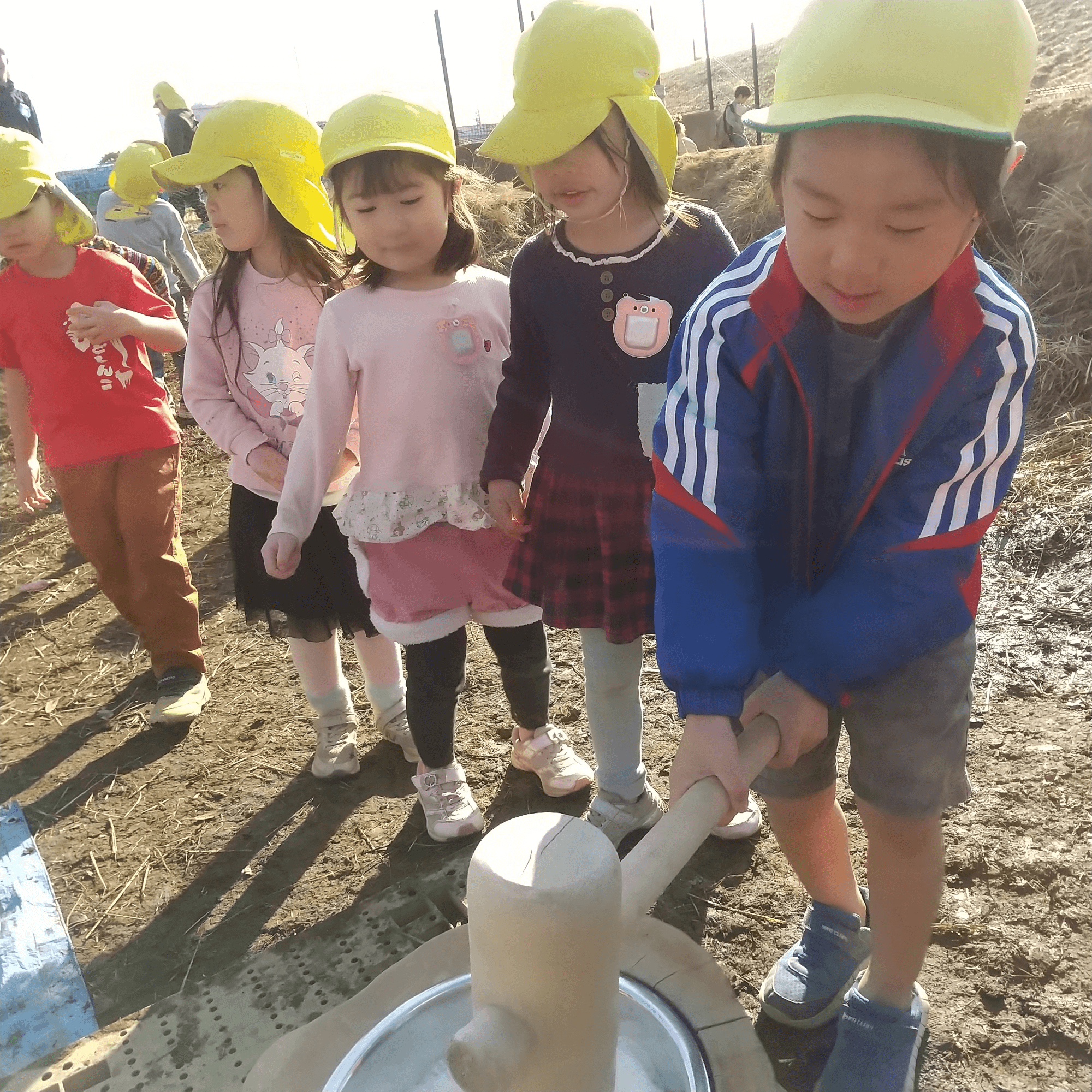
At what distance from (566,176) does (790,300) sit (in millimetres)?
634

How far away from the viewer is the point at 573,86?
1.57 meters

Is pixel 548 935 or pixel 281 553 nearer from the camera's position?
pixel 548 935

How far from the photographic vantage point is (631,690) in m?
1.95

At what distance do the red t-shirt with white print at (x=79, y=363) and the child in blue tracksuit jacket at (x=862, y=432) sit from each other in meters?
1.99

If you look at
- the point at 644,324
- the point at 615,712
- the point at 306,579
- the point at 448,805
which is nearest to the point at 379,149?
the point at 644,324

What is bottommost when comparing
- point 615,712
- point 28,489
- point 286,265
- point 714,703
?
point 615,712

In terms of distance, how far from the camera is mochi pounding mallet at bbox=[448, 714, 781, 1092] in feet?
2.69

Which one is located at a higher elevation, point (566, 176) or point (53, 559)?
point (566, 176)

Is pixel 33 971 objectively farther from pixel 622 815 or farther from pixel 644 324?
pixel 644 324

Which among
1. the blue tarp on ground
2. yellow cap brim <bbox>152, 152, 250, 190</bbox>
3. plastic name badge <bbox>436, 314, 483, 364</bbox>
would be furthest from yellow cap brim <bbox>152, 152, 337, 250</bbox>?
the blue tarp on ground

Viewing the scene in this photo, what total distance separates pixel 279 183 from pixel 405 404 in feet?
2.08

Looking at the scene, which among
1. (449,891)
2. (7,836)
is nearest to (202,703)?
(7,836)

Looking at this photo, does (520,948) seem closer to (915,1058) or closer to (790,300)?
(790,300)

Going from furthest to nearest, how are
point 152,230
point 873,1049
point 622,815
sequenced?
point 152,230 → point 622,815 → point 873,1049
